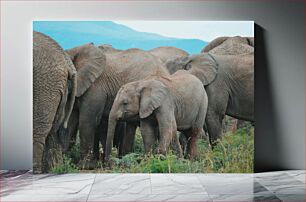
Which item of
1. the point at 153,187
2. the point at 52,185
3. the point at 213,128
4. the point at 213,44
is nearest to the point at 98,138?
the point at 52,185

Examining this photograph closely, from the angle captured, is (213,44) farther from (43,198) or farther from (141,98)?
(43,198)

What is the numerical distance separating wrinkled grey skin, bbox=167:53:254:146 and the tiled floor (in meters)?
0.64

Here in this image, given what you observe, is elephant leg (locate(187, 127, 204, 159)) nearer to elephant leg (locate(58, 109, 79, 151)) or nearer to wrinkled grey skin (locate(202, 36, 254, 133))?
wrinkled grey skin (locate(202, 36, 254, 133))

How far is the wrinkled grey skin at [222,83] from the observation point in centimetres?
639

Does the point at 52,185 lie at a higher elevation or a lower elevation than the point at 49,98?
lower

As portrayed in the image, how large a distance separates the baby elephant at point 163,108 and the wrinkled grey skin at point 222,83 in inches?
3.3

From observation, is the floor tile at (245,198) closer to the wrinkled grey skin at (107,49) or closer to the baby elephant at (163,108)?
the baby elephant at (163,108)

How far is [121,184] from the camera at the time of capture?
224 inches

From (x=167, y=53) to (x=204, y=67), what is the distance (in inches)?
16.8

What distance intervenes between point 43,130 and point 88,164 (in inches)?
23.1

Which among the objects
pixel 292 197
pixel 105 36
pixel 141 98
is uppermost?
pixel 105 36

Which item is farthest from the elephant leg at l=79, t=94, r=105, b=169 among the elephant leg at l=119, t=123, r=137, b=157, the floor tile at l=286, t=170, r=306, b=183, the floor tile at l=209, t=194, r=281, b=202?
the floor tile at l=286, t=170, r=306, b=183

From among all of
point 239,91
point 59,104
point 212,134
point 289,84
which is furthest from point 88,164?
point 289,84

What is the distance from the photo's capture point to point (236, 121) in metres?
6.41
